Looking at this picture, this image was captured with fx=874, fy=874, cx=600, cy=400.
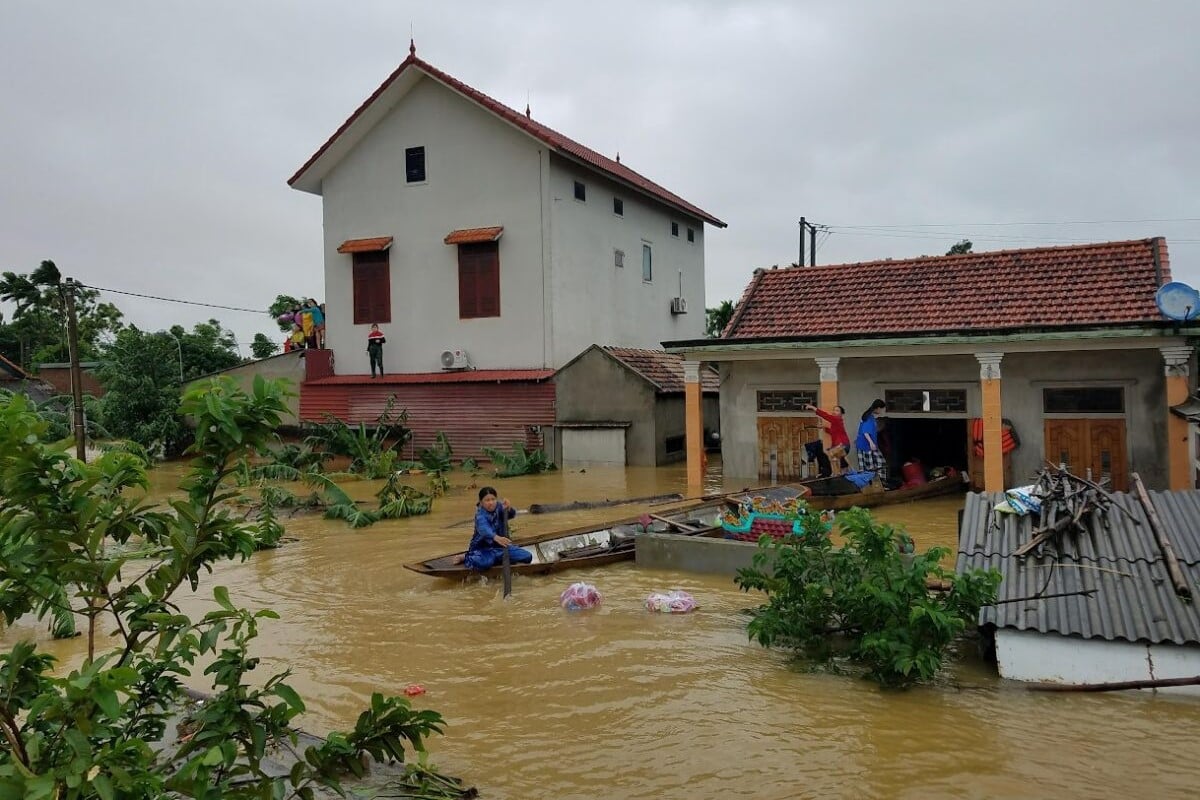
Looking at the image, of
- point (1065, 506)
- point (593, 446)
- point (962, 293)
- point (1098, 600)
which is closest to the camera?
point (1098, 600)

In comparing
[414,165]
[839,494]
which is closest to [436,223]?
[414,165]

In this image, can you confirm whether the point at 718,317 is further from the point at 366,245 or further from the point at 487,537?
the point at 487,537

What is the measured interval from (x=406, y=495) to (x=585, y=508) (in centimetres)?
367

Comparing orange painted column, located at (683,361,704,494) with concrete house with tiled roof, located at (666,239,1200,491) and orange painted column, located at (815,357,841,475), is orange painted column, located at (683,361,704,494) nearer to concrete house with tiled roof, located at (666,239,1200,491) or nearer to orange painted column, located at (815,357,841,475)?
concrete house with tiled roof, located at (666,239,1200,491)

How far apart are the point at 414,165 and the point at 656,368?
8.98 meters

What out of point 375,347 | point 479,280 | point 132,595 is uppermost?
point 479,280

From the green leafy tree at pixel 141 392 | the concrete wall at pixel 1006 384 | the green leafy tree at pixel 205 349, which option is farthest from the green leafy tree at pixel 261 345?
the concrete wall at pixel 1006 384

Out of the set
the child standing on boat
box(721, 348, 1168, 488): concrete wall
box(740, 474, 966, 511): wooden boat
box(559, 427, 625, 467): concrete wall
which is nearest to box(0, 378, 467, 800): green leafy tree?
the child standing on boat

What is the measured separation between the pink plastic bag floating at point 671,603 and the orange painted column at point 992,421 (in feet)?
24.1

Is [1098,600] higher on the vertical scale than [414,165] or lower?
lower

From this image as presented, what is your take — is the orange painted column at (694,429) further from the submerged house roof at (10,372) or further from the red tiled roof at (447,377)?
the submerged house roof at (10,372)

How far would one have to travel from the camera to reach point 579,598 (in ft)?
31.3

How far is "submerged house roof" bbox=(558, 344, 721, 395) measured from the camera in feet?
74.1

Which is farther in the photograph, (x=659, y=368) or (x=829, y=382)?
(x=659, y=368)
